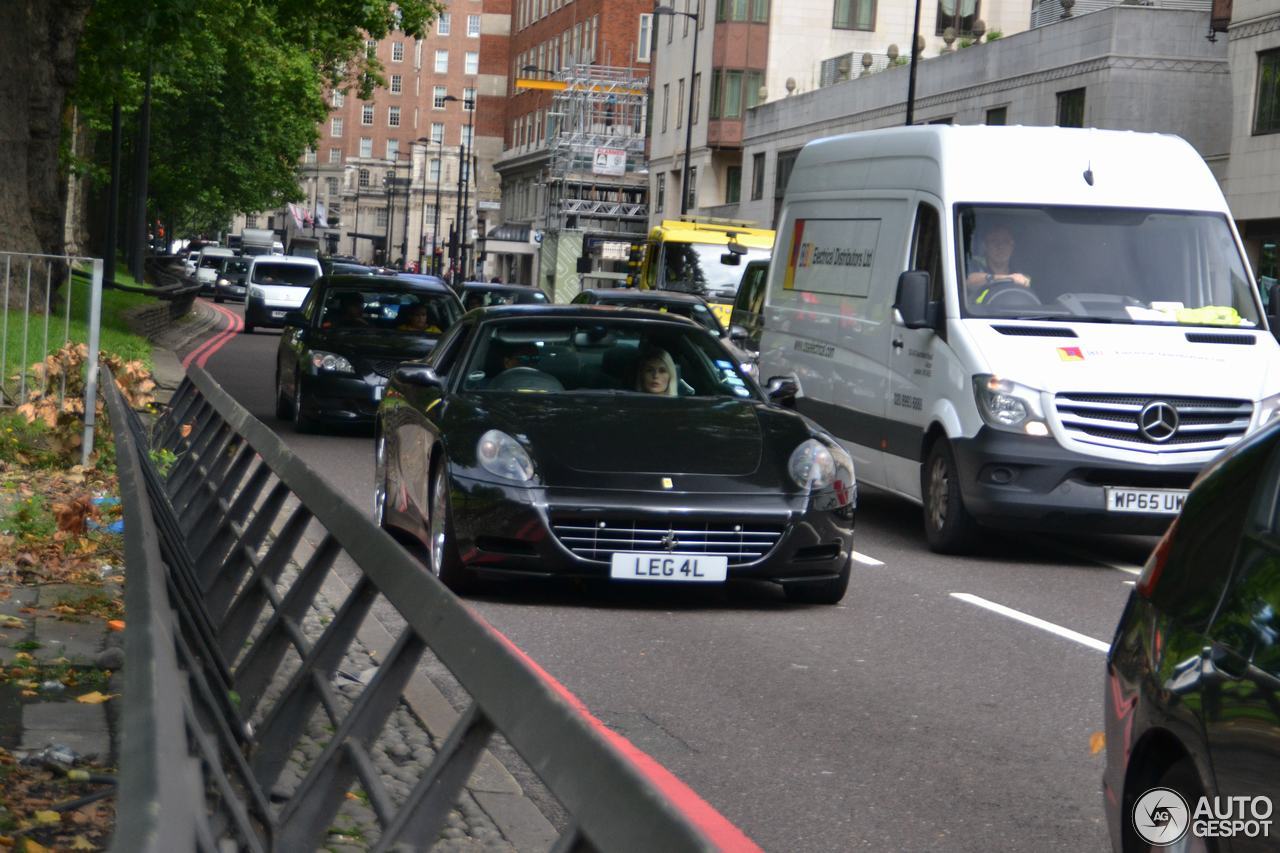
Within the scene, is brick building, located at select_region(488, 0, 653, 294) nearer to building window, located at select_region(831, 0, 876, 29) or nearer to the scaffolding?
the scaffolding

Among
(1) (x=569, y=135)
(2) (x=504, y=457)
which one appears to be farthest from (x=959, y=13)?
(2) (x=504, y=457)

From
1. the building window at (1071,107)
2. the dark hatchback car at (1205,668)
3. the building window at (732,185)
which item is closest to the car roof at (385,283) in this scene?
the dark hatchback car at (1205,668)

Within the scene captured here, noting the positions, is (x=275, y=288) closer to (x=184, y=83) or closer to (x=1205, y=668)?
(x=184, y=83)

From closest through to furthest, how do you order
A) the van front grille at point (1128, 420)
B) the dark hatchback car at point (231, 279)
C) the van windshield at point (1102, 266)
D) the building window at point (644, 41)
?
the van front grille at point (1128, 420), the van windshield at point (1102, 266), the dark hatchback car at point (231, 279), the building window at point (644, 41)

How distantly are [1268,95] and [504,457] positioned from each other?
92.8 ft

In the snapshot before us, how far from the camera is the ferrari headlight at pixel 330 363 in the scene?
19.4m

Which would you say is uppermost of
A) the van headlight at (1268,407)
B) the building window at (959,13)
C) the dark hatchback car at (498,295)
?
the building window at (959,13)

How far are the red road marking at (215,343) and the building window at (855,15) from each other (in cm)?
2491

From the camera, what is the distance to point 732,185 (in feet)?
235

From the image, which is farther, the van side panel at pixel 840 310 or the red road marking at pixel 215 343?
the red road marking at pixel 215 343

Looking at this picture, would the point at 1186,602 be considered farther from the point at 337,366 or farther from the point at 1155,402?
the point at 337,366

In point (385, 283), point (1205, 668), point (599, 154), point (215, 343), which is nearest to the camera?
point (1205, 668)

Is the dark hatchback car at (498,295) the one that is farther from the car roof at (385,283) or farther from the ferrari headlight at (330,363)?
the ferrari headlight at (330,363)
